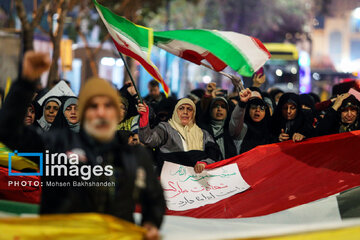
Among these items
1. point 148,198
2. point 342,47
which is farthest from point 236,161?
point 342,47

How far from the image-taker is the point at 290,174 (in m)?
7.46

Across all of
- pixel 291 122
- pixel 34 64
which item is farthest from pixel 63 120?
pixel 34 64

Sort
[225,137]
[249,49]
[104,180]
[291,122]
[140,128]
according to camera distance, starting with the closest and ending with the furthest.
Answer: [104,180]
[140,128]
[249,49]
[225,137]
[291,122]

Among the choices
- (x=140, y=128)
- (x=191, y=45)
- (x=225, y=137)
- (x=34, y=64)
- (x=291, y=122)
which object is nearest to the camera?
(x=34, y=64)

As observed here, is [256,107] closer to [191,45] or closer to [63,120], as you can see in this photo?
[191,45]

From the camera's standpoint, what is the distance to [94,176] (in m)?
3.92

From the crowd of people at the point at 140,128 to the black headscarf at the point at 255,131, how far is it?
0.01 metres

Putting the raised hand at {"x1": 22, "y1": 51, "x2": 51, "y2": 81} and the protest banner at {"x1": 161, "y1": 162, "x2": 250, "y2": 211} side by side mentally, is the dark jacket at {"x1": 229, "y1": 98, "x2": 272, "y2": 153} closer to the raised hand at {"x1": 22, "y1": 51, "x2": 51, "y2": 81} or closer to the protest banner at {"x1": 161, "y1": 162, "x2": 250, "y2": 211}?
the protest banner at {"x1": 161, "y1": 162, "x2": 250, "y2": 211}

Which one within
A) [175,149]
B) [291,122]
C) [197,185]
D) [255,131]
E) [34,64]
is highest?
[34,64]

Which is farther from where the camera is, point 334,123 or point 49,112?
point 49,112

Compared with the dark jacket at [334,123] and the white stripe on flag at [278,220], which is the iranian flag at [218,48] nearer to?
the dark jacket at [334,123]

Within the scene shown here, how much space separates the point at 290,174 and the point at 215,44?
5.05 feet

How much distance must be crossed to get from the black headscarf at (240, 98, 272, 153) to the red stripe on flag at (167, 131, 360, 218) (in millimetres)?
551

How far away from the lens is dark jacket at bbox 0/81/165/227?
12.7 ft
